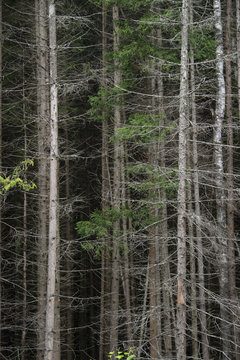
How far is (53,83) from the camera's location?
9195mm

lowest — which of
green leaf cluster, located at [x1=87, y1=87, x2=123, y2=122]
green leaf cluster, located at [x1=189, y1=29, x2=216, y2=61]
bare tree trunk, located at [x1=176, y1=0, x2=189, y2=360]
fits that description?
bare tree trunk, located at [x1=176, y1=0, x2=189, y2=360]

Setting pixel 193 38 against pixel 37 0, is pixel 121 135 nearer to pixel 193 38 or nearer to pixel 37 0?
pixel 193 38

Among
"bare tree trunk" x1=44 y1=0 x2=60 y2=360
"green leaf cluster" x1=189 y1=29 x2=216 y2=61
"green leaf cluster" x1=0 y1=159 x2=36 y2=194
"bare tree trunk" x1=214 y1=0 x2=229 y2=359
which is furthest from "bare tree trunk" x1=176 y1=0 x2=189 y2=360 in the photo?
"bare tree trunk" x1=214 y1=0 x2=229 y2=359

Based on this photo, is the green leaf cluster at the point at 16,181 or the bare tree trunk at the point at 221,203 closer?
the green leaf cluster at the point at 16,181

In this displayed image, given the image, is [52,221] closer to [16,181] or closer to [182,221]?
[16,181]

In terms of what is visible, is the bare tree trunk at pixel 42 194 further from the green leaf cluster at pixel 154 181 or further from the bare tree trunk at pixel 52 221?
the green leaf cluster at pixel 154 181

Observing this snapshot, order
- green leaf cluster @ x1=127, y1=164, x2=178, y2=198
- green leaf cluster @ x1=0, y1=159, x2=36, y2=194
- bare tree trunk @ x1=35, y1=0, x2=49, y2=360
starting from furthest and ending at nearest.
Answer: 1. bare tree trunk @ x1=35, y1=0, x2=49, y2=360
2. green leaf cluster @ x1=127, y1=164, x2=178, y2=198
3. green leaf cluster @ x1=0, y1=159, x2=36, y2=194

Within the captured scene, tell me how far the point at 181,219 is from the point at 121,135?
8.99 ft

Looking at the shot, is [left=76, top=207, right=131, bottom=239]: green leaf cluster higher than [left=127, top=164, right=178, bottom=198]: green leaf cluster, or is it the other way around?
[left=127, top=164, right=178, bottom=198]: green leaf cluster

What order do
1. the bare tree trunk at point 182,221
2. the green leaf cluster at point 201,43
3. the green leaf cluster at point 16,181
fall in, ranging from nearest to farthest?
the bare tree trunk at point 182,221, the green leaf cluster at point 16,181, the green leaf cluster at point 201,43

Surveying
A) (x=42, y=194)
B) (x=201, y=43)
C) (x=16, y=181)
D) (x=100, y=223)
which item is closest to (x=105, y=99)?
(x=201, y=43)

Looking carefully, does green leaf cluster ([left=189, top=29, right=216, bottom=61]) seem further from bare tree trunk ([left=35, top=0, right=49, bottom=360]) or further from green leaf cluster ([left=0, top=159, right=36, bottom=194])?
green leaf cluster ([left=0, top=159, right=36, bottom=194])

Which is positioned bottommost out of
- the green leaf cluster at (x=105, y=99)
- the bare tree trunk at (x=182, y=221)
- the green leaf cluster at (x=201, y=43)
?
the bare tree trunk at (x=182, y=221)

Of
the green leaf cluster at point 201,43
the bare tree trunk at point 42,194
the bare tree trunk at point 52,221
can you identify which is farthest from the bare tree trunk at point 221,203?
the bare tree trunk at point 42,194
